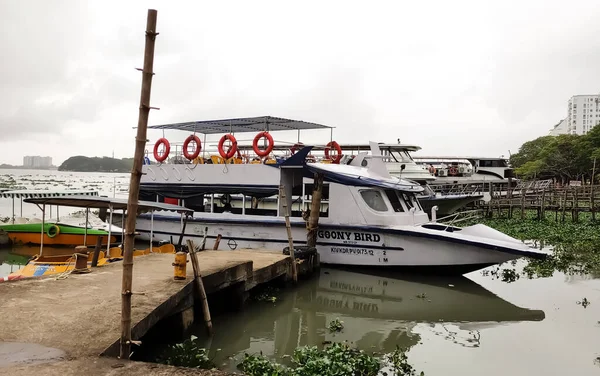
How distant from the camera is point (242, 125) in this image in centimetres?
1742

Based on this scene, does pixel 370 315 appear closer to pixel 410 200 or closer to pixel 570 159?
pixel 410 200

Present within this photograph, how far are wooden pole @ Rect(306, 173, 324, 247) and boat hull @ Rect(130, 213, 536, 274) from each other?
0.43 metres

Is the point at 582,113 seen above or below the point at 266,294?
above

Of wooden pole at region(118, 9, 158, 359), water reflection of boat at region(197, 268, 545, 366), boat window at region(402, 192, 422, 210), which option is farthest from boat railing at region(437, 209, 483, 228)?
wooden pole at region(118, 9, 158, 359)

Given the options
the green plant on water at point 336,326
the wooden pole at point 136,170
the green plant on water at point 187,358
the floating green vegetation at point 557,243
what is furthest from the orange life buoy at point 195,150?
the wooden pole at point 136,170

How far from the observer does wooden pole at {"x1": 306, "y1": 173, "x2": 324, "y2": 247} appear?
13.7m

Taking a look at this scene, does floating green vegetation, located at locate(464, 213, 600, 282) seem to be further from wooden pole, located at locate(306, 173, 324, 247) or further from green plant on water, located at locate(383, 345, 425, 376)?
green plant on water, located at locate(383, 345, 425, 376)

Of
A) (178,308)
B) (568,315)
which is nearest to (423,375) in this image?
(178,308)

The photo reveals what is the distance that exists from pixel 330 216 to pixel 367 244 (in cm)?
146

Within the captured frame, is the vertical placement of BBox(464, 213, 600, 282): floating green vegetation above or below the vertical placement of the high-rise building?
below

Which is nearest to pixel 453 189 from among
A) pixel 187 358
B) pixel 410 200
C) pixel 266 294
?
pixel 410 200

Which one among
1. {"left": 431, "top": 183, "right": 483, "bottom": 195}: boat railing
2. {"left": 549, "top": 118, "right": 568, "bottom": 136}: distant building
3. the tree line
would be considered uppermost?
{"left": 549, "top": 118, "right": 568, "bottom": 136}: distant building

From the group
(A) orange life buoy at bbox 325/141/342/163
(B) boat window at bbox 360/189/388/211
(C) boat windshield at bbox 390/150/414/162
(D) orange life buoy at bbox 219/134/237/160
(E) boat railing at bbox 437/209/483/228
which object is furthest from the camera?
(C) boat windshield at bbox 390/150/414/162

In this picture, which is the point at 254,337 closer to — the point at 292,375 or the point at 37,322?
the point at 292,375
